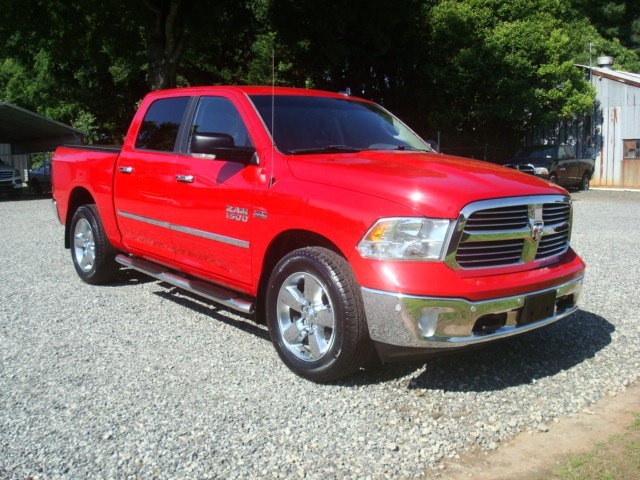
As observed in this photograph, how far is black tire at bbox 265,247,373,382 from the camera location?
372cm

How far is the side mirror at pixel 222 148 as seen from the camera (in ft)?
14.2

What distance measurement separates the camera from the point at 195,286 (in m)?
5.05

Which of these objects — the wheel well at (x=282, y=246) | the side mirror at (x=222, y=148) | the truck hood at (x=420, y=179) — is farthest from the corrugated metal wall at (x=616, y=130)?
the wheel well at (x=282, y=246)

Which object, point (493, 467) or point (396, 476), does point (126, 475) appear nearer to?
point (396, 476)

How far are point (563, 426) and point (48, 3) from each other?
61.7ft

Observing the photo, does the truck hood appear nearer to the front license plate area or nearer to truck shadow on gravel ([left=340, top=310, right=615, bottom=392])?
the front license plate area

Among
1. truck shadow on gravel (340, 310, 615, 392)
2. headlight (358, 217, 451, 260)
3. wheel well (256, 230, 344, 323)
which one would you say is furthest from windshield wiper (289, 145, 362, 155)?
truck shadow on gravel (340, 310, 615, 392)

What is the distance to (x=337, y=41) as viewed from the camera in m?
21.0

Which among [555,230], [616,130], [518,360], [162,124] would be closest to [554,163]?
[616,130]

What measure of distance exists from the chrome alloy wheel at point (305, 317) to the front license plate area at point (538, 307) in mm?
1151

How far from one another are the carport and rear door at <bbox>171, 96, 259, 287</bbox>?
69.2 ft

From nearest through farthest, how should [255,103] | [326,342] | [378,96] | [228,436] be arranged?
[228,436] < [326,342] < [255,103] < [378,96]

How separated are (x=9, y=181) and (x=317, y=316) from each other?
80.4 feet

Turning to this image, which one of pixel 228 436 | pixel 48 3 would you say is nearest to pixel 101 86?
pixel 48 3
